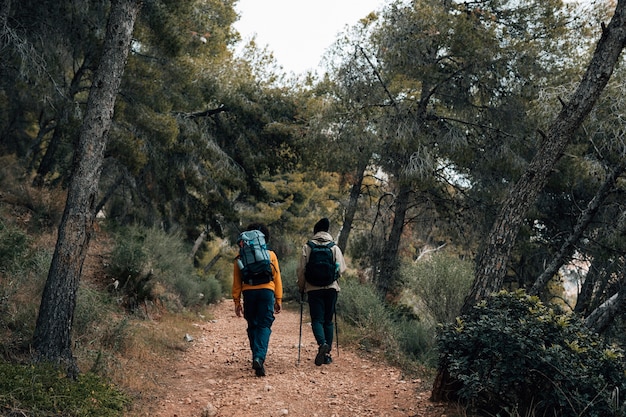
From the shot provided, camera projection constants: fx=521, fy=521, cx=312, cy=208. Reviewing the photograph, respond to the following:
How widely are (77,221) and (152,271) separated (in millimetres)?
5157

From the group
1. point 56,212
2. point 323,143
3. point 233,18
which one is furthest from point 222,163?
point 233,18

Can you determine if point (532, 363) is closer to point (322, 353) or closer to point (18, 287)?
point (322, 353)

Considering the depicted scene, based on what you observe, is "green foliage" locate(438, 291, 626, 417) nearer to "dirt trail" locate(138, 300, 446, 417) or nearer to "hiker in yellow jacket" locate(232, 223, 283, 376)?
"dirt trail" locate(138, 300, 446, 417)

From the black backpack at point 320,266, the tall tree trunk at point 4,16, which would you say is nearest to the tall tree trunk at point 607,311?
the black backpack at point 320,266

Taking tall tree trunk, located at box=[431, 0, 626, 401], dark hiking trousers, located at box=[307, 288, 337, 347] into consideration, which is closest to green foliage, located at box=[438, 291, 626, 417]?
tall tree trunk, located at box=[431, 0, 626, 401]

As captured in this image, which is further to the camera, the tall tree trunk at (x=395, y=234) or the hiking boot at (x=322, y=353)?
the tall tree trunk at (x=395, y=234)

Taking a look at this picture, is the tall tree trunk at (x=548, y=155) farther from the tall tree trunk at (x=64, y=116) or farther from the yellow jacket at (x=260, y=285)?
the tall tree trunk at (x=64, y=116)

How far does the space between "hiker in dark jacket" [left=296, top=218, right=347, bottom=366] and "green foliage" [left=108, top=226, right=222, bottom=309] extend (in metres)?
3.97

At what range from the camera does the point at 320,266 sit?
693cm

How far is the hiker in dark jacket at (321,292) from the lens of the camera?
7062 millimetres

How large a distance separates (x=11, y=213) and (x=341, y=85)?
8126 mm

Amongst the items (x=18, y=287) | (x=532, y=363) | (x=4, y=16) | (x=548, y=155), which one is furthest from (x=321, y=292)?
(x=4, y=16)

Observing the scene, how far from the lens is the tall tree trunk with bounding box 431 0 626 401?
576cm

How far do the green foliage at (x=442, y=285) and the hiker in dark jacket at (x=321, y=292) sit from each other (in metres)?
5.41
